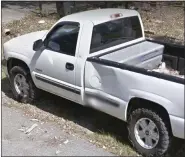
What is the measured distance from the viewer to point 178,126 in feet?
14.3

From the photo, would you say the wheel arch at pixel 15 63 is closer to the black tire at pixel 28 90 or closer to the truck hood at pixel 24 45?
the black tire at pixel 28 90

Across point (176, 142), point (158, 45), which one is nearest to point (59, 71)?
point (158, 45)

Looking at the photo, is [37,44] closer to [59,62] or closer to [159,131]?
[59,62]

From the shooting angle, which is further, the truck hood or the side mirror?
the truck hood

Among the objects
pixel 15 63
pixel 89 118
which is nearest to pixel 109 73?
pixel 89 118

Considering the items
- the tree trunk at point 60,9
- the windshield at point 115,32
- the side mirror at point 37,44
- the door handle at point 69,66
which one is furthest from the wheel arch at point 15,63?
the tree trunk at point 60,9

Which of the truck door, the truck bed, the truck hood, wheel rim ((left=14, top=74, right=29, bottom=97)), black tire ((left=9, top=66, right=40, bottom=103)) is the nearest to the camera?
the truck bed

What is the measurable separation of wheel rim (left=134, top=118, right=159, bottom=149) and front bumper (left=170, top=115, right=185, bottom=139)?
0.31 metres

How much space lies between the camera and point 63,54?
5.62 m

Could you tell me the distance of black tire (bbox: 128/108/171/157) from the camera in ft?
15.0

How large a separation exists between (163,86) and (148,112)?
1.58ft

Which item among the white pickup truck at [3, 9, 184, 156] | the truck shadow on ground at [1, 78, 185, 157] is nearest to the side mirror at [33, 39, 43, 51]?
the white pickup truck at [3, 9, 184, 156]

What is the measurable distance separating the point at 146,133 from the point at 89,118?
4.96ft

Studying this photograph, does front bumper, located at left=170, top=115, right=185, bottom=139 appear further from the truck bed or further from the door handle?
the door handle
